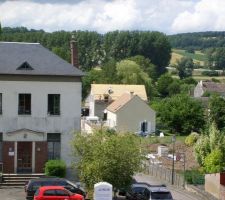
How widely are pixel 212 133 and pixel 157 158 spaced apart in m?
7.04

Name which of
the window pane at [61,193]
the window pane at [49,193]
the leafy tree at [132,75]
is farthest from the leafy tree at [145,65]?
the window pane at [49,193]

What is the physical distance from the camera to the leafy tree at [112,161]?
37875 mm

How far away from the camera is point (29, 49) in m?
49.5

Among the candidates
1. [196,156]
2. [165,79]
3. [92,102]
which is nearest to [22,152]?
[196,156]

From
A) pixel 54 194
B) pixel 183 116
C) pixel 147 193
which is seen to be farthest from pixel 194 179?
pixel 183 116

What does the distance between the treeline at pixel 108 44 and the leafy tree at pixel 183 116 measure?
319 feet

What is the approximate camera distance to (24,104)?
4722 centimetres

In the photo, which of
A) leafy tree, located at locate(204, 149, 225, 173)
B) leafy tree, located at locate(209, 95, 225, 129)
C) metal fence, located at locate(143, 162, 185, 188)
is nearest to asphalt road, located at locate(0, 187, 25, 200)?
metal fence, located at locate(143, 162, 185, 188)

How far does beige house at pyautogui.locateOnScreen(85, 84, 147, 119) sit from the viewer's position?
346 feet

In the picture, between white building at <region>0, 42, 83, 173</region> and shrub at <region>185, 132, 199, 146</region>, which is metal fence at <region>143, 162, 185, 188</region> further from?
shrub at <region>185, 132, 199, 146</region>

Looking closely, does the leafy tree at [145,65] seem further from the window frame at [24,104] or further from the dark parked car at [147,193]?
the dark parked car at [147,193]

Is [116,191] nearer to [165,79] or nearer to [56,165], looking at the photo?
[56,165]

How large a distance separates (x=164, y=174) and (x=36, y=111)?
13196mm

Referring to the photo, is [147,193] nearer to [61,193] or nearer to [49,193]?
[61,193]
